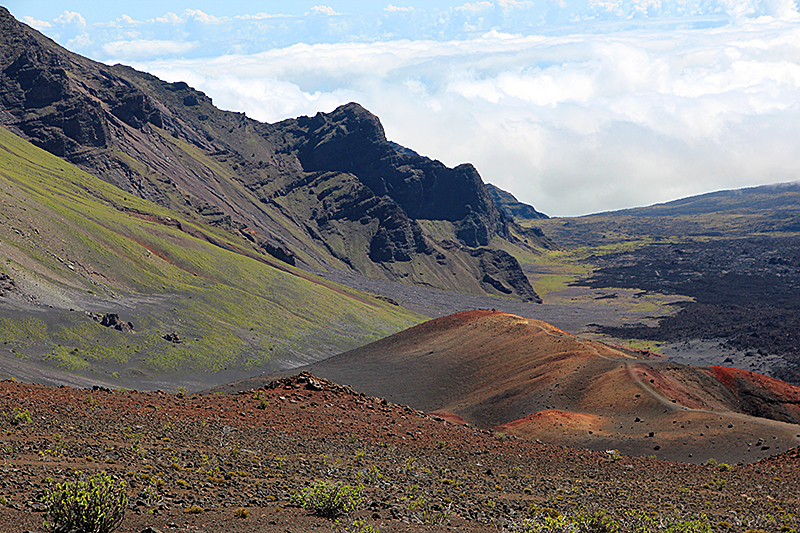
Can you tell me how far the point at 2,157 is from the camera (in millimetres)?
128250

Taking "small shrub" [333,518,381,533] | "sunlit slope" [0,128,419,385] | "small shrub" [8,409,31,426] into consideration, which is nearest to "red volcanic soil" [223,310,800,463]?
"sunlit slope" [0,128,419,385]

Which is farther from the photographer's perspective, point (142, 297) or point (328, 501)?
point (142, 297)

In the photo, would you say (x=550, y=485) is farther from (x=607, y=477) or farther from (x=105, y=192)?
(x=105, y=192)

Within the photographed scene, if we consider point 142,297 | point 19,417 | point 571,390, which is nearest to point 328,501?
point 19,417

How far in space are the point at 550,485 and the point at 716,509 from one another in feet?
16.3

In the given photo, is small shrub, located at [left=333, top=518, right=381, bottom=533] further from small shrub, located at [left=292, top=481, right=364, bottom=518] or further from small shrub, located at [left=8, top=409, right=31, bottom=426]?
small shrub, located at [left=8, top=409, right=31, bottom=426]

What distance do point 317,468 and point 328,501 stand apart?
5807mm

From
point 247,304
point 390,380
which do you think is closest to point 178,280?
point 247,304

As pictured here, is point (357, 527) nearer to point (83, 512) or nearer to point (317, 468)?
point (83, 512)

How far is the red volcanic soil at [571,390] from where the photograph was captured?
35.0 m

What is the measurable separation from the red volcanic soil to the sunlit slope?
17630 millimetres

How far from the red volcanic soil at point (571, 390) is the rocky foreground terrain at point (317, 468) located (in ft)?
21.8

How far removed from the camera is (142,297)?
93750mm

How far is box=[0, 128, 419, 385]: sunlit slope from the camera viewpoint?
73438 mm
